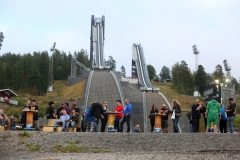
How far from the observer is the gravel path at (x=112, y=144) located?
41.9 ft

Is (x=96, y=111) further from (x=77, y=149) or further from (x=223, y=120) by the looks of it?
(x=77, y=149)

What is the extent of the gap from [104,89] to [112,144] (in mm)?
49031

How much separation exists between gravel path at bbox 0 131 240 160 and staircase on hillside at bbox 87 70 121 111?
39.3 metres

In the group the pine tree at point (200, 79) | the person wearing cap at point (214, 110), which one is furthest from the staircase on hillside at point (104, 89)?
the person wearing cap at point (214, 110)

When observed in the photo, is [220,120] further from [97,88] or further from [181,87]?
A: [181,87]

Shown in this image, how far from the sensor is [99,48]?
89438 mm

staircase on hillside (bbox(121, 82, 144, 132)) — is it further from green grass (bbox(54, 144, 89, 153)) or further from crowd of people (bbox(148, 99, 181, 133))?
green grass (bbox(54, 144, 89, 153))

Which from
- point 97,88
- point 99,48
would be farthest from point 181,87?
point 97,88

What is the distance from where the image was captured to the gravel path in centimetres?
1277

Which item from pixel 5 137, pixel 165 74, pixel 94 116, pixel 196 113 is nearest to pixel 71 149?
pixel 5 137

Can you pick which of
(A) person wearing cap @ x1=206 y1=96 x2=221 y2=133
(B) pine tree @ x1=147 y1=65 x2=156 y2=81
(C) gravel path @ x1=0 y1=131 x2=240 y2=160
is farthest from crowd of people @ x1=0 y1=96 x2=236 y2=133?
(B) pine tree @ x1=147 y1=65 x2=156 y2=81

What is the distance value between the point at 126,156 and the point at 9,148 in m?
4.01

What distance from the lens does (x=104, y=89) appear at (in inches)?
2491

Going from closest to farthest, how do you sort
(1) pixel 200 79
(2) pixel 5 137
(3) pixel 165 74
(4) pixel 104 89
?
(2) pixel 5 137
(4) pixel 104 89
(1) pixel 200 79
(3) pixel 165 74
